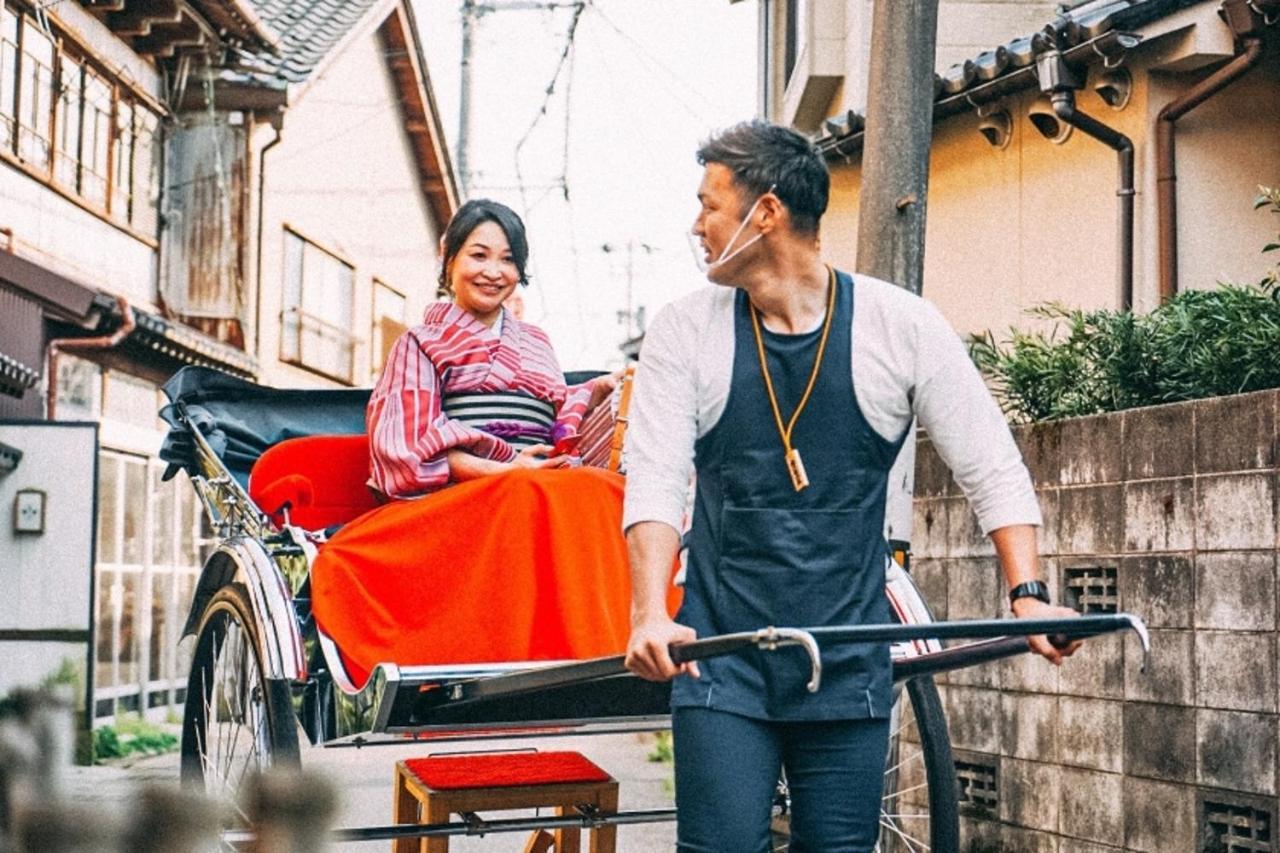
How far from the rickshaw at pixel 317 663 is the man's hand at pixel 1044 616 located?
9 cm

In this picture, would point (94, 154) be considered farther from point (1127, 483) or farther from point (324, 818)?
point (324, 818)

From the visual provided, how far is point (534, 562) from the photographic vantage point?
15.3ft

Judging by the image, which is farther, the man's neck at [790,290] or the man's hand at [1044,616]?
the man's neck at [790,290]

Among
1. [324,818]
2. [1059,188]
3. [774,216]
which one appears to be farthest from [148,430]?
[324,818]

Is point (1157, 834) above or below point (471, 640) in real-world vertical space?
below

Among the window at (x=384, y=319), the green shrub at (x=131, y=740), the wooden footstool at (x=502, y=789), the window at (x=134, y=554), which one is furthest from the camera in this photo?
the window at (x=384, y=319)

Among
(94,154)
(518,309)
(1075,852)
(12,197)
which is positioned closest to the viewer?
(518,309)

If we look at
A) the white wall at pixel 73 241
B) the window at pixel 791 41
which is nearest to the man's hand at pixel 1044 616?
the white wall at pixel 73 241

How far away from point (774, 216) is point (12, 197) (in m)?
12.5

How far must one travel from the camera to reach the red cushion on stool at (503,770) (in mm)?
5246

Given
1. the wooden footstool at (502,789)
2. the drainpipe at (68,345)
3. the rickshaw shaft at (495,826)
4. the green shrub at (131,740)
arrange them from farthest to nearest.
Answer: the drainpipe at (68,345)
the green shrub at (131,740)
the wooden footstool at (502,789)
the rickshaw shaft at (495,826)

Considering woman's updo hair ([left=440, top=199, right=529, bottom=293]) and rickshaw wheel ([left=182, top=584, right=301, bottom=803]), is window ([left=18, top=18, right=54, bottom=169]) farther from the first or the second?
woman's updo hair ([left=440, top=199, right=529, bottom=293])

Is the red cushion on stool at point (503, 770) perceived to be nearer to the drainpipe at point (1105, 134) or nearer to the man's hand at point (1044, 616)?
the man's hand at point (1044, 616)

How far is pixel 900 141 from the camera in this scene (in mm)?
6480
